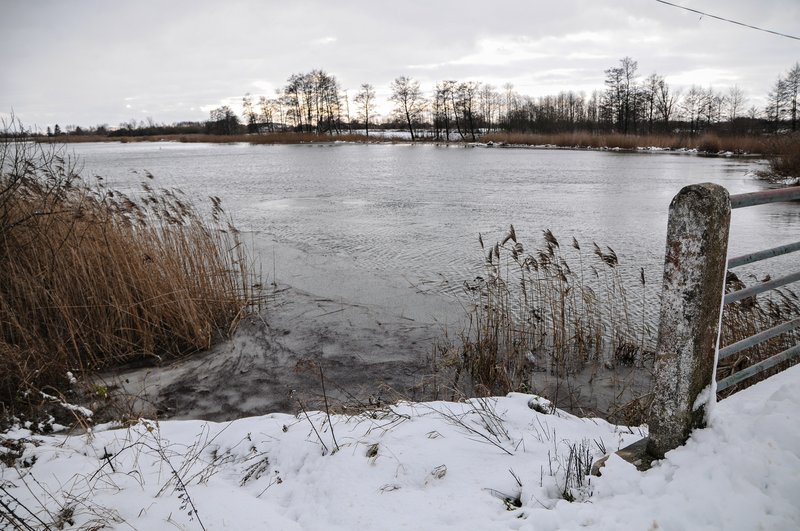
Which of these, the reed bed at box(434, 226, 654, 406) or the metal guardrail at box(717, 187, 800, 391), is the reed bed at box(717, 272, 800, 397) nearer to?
the reed bed at box(434, 226, 654, 406)

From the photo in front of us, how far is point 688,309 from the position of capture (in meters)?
2.08

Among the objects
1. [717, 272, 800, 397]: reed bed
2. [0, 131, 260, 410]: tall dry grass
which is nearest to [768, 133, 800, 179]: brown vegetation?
[717, 272, 800, 397]: reed bed

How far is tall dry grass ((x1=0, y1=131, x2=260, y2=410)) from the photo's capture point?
171 inches

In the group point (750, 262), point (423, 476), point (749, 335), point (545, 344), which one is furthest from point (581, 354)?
point (423, 476)

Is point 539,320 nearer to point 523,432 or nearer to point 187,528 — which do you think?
point 523,432

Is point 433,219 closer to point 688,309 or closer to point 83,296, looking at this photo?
point 83,296

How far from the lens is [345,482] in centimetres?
247

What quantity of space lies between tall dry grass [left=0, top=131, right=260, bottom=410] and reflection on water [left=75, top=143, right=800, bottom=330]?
1736 mm

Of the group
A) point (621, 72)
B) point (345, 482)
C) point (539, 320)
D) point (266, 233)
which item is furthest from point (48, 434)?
point (621, 72)

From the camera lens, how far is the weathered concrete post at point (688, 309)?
199 cm

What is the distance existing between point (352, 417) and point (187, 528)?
3.95 ft

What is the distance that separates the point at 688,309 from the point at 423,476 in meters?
1.43

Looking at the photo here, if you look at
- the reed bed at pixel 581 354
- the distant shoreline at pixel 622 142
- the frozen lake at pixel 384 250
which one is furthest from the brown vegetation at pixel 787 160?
the reed bed at pixel 581 354

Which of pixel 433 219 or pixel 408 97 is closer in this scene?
pixel 433 219
